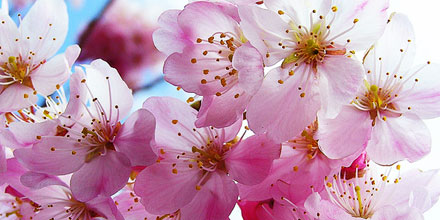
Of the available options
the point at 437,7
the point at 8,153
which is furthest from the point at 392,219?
the point at 437,7

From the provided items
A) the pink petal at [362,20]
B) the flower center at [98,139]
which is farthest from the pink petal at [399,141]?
the flower center at [98,139]

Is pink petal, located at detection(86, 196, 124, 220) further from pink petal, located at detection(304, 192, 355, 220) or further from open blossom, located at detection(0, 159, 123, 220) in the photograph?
pink petal, located at detection(304, 192, 355, 220)

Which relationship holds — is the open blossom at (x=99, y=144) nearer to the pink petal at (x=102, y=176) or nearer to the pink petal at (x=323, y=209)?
the pink petal at (x=102, y=176)

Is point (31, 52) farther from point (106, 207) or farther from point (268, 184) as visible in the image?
point (268, 184)

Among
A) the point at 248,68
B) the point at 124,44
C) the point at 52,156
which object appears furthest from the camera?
the point at 124,44

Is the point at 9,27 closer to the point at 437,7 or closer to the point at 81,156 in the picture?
the point at 81,156

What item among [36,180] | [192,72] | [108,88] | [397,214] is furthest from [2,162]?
[397,214]
